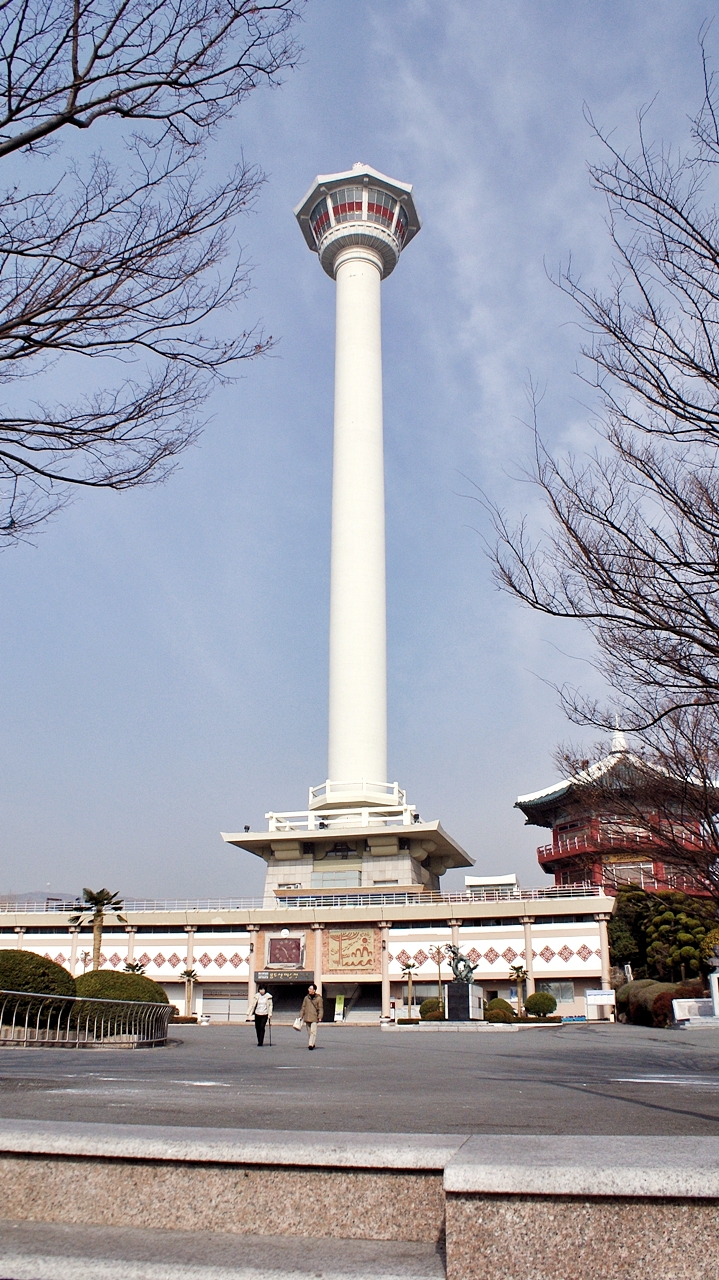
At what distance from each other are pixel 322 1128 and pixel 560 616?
20.5 feet

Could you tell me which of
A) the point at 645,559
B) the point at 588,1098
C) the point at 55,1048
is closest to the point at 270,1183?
the point at 588,1098

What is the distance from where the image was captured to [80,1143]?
404 centimetres

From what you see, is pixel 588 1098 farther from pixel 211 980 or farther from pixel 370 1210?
pixel 211 980

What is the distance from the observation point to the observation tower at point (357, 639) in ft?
194

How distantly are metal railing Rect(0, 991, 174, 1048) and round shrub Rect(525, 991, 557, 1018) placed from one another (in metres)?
25.2

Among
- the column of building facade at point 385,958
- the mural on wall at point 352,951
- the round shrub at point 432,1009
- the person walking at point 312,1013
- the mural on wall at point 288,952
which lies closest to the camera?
the person walking at point 312,1013

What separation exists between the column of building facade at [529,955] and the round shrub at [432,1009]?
537 cm

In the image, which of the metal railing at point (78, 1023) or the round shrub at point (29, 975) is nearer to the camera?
the metal railing at point (78, 1023)

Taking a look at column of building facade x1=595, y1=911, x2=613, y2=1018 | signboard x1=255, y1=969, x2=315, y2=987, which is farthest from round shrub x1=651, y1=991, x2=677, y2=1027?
signboard x1=255, y1=969, x2=315, y2=987

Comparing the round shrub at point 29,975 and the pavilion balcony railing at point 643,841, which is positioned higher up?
the pavilion balcony railing at point 643,841

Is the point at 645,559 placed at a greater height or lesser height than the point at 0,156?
lesser

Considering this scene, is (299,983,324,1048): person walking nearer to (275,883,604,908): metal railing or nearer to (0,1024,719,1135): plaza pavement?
(0,1024,719,1135): plaza pavement

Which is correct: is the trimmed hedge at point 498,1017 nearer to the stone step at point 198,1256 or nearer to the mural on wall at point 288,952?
the mural on wall at point 288,952

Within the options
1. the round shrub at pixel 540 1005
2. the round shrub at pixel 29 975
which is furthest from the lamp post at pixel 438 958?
the round shrub at pixel 29 975
